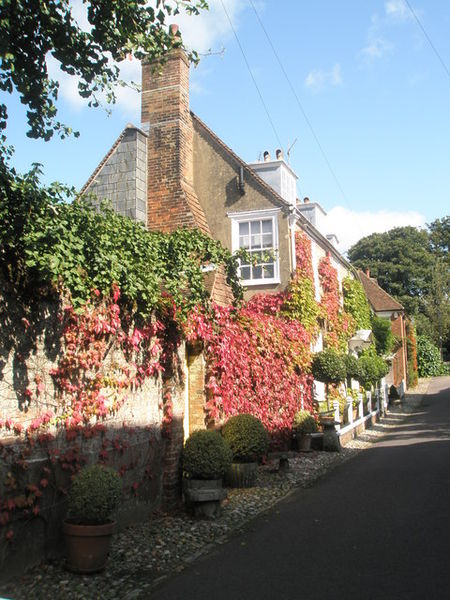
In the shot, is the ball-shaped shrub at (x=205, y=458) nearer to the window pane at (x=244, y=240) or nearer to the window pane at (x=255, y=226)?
the window pane at (x=244, y=240)

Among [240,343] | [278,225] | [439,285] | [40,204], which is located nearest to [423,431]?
[278,225]

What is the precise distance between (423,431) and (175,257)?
13.9m

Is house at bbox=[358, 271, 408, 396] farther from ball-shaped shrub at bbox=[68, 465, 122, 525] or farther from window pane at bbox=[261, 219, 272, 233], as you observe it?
ball-shaped shrub at bbox=[68, 465, 122, 525]

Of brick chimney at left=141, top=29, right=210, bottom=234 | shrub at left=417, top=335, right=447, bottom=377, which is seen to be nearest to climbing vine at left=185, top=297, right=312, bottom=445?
brick chimney at left=141, top=29, right=210, bottom=234

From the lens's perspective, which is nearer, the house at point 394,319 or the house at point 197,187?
the house at point 197,187

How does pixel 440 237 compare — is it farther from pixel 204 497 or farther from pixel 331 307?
pixel 204 497

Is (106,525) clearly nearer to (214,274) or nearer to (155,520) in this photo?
(155,520)

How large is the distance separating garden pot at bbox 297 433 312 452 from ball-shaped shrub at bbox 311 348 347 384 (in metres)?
2.28

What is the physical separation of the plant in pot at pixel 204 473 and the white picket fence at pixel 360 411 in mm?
7807

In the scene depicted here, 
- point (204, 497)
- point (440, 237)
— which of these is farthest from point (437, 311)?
point (204, 497)

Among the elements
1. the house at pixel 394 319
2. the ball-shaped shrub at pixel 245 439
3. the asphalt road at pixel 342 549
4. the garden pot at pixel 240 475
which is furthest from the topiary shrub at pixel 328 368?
the house at pixel 394 319

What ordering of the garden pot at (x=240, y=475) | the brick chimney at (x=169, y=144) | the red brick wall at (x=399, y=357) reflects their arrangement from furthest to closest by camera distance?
the red brick wall at (x=399, y=357) → the brick chimney at (x=169, y=144) → the garden pot at (x=240, y=475)

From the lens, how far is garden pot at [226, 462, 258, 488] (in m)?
10.4

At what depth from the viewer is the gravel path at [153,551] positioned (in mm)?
5473
